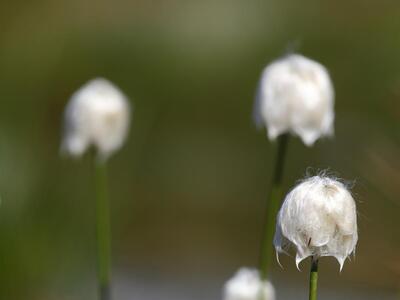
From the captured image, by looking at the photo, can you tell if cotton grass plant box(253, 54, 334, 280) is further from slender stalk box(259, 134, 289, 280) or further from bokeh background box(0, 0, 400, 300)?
bokeh background box(0, 0, 400, 300)

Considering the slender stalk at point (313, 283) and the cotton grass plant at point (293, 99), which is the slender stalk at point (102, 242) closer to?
the cotton grass plant at point (293, 99)

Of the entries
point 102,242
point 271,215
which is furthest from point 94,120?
point 271,215

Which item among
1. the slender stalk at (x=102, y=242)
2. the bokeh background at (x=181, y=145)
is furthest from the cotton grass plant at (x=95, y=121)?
the bokeh background at (x=181, y=145)

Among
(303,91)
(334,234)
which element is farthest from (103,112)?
(334,234)

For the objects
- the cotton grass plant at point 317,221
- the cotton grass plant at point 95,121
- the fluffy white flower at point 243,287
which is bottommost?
the fluffy white flower at point 243,287

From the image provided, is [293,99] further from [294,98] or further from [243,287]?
[243,287]

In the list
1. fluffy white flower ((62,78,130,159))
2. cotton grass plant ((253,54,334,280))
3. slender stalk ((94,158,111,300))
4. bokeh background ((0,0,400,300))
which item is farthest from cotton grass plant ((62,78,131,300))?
bokeh background ((0,0,400,300))
